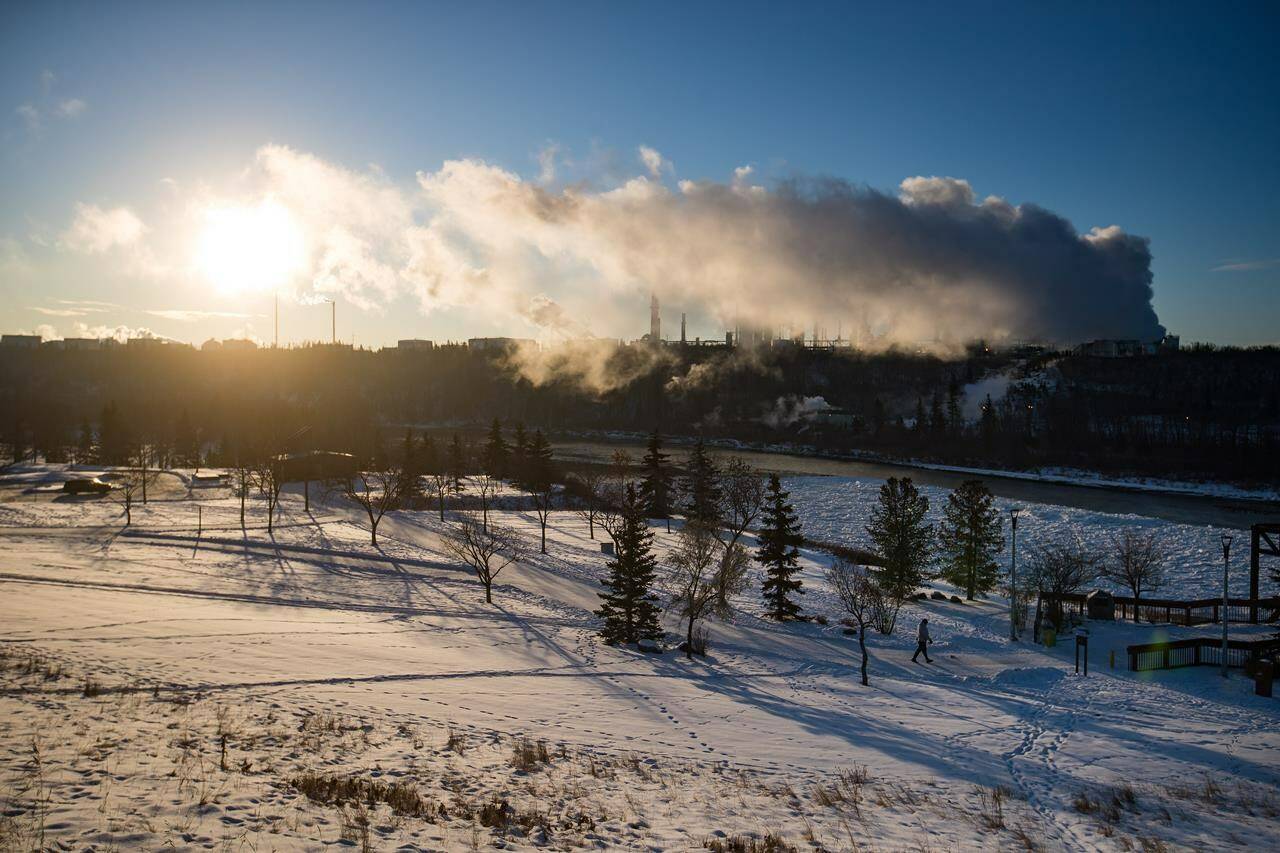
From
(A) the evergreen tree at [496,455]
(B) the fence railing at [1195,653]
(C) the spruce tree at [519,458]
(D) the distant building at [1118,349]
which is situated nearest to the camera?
(B) the fence railing at [1195,653]

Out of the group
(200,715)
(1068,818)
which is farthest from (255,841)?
(1068,818)

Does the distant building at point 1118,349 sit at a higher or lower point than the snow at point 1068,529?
higher

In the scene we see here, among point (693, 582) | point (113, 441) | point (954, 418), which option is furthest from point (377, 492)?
point (954, 418)

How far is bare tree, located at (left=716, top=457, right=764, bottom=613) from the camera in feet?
104

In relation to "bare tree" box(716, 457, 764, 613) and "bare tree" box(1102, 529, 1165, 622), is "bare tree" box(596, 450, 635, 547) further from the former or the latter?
"bare tree" box(1102, 529, 1165, 622)

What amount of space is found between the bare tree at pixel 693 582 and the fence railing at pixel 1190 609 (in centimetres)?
1351

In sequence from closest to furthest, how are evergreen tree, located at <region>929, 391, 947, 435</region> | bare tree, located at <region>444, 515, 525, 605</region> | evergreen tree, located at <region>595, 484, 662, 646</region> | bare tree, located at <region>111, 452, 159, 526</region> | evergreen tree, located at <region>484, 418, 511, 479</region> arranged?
evergreen tree, located at <region>595, 484, 662, 646</region> → bare tree, located at <region>444, 515, 525, 605</region> → bare tree, located at <region>111, 452, 159, 526</region> → evergreen tree, located at <region>484, 418, 511, 479</region> → evergreen tree, located at <region>929, 391, 947, 435</region>

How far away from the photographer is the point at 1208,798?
37.1 ft

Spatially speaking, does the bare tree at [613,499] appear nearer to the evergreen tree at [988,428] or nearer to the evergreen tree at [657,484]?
the evergreen tree at [657,484]

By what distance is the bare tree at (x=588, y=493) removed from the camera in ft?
185

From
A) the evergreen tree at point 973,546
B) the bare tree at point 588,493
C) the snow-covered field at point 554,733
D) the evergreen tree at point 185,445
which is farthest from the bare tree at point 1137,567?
the evergreen tree at point 185,445

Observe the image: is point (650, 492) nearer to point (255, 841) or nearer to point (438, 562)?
point (438, 562)

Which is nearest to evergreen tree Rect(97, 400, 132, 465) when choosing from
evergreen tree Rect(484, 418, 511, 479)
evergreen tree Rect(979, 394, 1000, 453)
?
evergreen tree Rect(484, 418, 511, 479)

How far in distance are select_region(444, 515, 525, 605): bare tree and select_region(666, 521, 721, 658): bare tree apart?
25.5 ft
